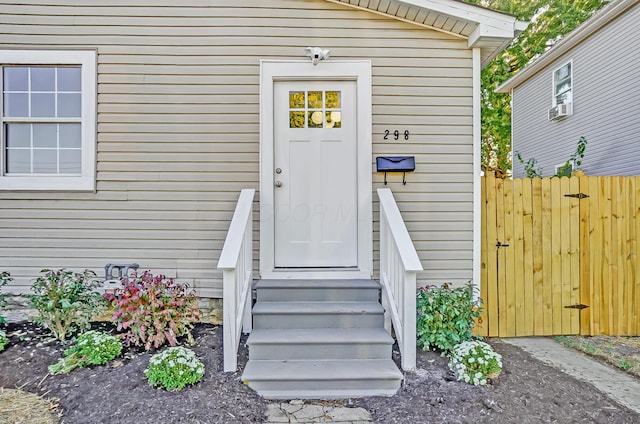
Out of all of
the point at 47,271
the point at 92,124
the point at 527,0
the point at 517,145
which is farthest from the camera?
the point at 527,0

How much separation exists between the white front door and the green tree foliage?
9.91 m

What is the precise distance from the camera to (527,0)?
12.8m

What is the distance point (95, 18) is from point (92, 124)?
1045 millimetres

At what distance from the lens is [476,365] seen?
283 centimetres

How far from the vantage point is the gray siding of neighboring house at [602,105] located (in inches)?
254

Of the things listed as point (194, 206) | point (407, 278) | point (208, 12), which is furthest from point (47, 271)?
point (407, 278)

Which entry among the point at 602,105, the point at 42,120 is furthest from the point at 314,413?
the point at 602,105

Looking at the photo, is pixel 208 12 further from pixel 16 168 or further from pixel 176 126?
pixel 16 168

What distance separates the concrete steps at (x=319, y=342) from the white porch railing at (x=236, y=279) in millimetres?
133

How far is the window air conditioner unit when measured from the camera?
8062 mm

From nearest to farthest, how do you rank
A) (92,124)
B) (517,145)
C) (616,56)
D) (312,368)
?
1. (312,368)
2. (92,124)
3. (616,56)
4. (517,145)

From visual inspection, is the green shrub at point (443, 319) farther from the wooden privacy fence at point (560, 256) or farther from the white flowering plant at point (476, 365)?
the wooden privacy fence at point (560, 256)

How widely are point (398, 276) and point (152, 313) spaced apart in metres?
2.03

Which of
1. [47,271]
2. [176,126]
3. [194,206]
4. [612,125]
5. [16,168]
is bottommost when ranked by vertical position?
[47,271]
